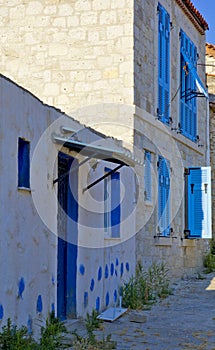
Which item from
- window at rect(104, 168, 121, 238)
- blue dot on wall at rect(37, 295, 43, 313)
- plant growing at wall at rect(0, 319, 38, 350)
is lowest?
plant growing at wall at rect(0, 319, 38, 350)

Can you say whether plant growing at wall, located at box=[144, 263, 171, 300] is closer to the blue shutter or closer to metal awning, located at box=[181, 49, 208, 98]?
the blue shutter

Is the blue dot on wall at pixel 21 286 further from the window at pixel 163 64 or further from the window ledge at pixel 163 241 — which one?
the window at pixel 163 64

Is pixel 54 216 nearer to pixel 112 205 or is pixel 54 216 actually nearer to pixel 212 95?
Result: pixel 112 205

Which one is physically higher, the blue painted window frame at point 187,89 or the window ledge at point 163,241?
the blue painted window frame at point 187,89

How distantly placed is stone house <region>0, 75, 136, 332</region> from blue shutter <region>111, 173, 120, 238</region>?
2cm

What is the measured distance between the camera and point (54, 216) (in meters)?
7.88

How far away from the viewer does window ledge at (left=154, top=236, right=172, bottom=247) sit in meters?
12.4

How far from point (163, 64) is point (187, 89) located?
1854 millimetres

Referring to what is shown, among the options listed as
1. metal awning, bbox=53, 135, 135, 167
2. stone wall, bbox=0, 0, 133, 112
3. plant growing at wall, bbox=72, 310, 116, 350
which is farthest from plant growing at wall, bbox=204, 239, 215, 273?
plant growing at wall, bbox=72, 310, 116, 350

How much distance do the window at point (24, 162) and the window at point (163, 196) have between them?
5.91m

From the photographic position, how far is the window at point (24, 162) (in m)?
7.11

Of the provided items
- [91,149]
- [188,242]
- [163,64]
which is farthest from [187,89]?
[91,149]

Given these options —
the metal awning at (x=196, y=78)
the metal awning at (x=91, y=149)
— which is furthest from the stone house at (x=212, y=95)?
the metal awning at (x=91, y=149)

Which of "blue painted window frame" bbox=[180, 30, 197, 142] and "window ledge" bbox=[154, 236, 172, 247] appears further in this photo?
"blue painted window frame" bbox=[180, 30, 197, 142]
